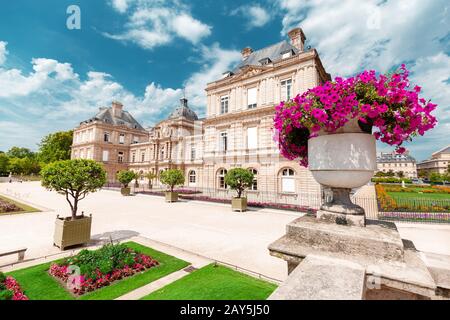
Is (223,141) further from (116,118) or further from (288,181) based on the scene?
(116,118)

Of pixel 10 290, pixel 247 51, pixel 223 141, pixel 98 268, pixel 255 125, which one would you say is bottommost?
pixel 98 268

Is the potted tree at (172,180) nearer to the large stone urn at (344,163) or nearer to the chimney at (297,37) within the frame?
the large stone urn at (344,163)

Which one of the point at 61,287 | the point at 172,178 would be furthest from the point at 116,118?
the point at 61,287

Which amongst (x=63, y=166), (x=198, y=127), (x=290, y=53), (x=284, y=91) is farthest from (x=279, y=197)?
(x=198, y=127)

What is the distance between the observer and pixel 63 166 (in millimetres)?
6625

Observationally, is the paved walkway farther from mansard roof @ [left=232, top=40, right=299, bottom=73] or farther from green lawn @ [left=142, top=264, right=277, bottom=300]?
mansard roof @ [left=232, top=40, right=299, bottom=73]

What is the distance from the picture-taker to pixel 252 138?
19922mm

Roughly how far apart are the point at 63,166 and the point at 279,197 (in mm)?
14720

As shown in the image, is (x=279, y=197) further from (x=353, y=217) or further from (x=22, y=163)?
(x=22, y=163)

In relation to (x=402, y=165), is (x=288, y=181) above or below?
below

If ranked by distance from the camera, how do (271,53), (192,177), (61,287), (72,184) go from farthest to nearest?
1. (192,177)
2. (271,53)
3. (72,184)
4. (61,287)

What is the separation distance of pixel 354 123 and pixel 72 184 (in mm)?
7838

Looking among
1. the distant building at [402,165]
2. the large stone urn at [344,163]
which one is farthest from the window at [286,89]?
the distant building at [402,165]
